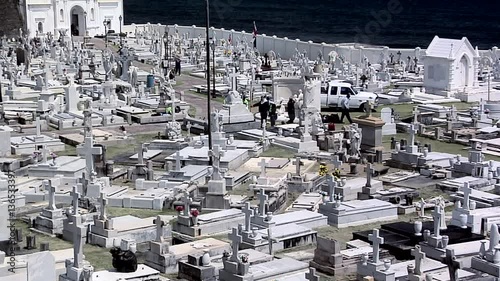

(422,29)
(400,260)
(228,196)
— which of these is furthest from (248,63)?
(422,29)

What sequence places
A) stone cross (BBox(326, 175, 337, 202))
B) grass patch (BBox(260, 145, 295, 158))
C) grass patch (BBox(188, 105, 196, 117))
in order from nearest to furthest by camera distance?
stone cross (BBox(326, 175, 337, 202)) → grass patch (BBox(260, 145, 295, 158)) → grass patch (BBox(188, 105, 196, 117))

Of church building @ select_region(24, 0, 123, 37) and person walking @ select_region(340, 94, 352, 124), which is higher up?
church building @ select_region(24, 0, 123, 37)

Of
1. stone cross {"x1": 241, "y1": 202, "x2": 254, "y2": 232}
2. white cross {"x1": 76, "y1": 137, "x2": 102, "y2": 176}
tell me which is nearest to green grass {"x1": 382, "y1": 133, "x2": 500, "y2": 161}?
white cross {"x1": 76, "y1": 137, "x2": 102, "y2": 176}

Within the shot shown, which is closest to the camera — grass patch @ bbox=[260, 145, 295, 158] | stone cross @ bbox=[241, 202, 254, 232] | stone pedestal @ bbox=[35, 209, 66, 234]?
stone cross @ bbox=[241, 202, 254, 232]

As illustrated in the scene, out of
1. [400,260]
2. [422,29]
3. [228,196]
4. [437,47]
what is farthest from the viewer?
[422,29]

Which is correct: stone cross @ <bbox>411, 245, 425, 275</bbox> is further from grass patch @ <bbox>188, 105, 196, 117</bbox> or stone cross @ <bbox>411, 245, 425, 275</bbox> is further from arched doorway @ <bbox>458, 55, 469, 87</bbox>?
arched doorway @ <bbox>458, 55, 469, 87</bbox>

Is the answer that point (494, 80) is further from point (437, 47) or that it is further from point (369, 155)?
point (369, 155)

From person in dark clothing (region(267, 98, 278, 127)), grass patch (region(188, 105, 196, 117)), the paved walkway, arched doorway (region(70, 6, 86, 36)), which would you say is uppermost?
arched doorway (region(70, 6, 86, 36))

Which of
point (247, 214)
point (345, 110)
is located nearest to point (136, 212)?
point (247, 214)
